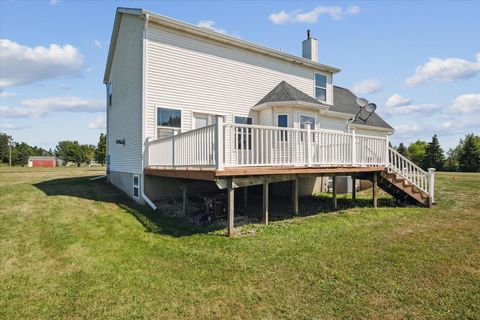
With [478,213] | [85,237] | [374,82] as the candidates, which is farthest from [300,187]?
[374,82]

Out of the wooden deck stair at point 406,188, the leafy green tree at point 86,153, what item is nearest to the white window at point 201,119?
the wooden deck stair at point 406,188

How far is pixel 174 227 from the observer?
26.0 ft

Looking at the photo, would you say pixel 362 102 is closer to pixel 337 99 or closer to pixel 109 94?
pixel 337 99

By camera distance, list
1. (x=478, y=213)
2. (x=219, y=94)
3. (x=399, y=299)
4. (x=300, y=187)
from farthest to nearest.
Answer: (x=300, y=187)
(x=219, y=94)
(x=478, y=213)
(x=399, y=299)

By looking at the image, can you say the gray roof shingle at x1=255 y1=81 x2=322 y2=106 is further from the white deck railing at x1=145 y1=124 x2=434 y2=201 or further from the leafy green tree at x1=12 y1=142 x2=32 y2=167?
the leafy green tree at x1=12 y1=142 x2=32 y2=167

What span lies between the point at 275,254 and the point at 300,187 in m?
8.09

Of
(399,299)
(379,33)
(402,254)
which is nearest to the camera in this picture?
(399,299)

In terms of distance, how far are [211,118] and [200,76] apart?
1655mm

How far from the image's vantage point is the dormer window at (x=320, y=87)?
15.4 metres

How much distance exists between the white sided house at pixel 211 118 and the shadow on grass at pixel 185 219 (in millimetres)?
577

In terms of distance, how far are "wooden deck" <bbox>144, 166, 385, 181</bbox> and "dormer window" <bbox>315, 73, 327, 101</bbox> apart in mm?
5979

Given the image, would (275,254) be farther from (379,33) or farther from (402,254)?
(379,33)

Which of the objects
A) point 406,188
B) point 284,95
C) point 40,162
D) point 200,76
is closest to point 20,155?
point 40,162

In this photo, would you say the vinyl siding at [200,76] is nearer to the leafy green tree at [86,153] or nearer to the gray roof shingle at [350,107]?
the gray roof shingle at [350,107]
